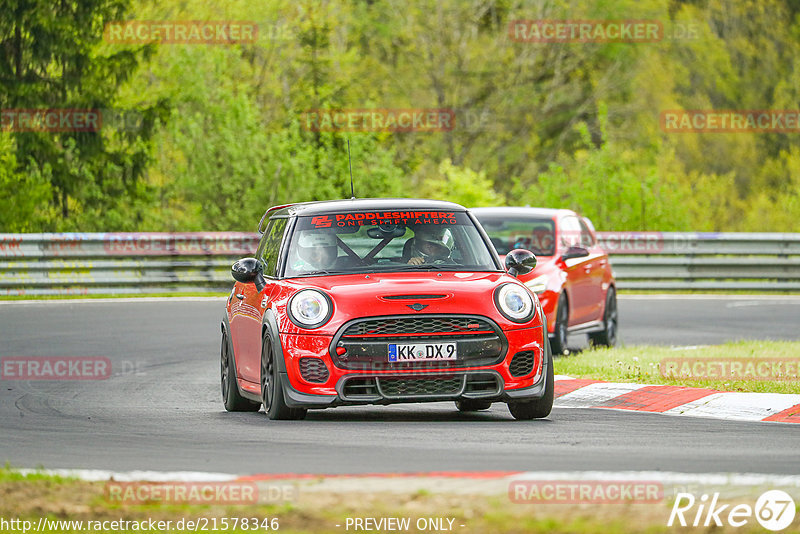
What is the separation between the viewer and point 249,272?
11.3 m

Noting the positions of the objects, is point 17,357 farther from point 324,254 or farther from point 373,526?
point 373,526

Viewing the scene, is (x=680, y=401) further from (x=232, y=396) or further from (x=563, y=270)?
(x=563, y=270)

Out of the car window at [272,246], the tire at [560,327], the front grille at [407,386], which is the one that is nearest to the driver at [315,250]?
the car window at [272,246]

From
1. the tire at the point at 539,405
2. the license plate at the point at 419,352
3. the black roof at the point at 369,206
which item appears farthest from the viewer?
the black roof at the point at 369,206

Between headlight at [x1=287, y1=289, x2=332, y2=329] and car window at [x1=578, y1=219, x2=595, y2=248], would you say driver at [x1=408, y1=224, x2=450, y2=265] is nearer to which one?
headlight at [x1=287, y1=289, x2=332, y2=329]

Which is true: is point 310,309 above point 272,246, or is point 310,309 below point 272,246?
below

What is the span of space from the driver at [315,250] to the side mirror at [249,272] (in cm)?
37

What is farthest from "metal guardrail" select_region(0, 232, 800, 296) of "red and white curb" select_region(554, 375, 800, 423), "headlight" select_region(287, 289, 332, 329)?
"headlight" select_region(287, 289, 332, 329)

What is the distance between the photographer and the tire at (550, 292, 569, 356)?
16.3m

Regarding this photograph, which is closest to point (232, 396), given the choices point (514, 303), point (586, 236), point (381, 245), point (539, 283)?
point (381, 245)

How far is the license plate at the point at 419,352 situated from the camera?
32.9 feet

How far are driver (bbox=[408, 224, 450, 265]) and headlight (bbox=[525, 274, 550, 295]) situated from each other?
5.15 metres

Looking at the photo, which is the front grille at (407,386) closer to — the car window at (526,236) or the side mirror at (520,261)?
the side mirror at (520,261)

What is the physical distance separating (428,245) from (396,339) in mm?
1279
